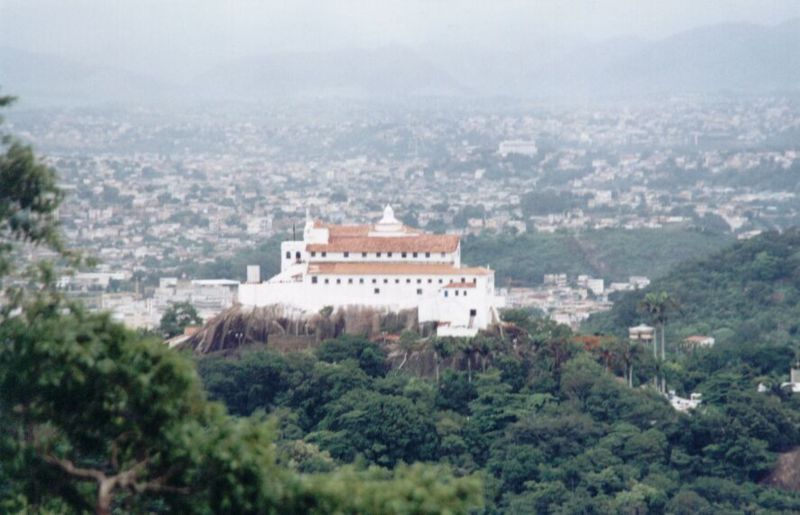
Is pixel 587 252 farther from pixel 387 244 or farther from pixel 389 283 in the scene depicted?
pixel 389 283

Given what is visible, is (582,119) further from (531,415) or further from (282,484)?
(282,484)

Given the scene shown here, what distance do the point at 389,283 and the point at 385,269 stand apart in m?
0.28

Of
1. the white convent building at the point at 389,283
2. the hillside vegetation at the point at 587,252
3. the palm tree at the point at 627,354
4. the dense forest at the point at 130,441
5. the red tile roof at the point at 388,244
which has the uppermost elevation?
the dense forest at the point at 130,441

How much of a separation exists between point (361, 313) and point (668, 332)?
19.6 m

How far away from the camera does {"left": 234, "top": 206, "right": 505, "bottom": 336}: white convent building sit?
156ft

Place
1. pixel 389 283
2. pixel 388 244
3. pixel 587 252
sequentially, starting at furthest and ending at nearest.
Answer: pixel 587 252 < pixel 388 244 < pixel 389 283

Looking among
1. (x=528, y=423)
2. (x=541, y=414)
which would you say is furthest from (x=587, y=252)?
(x=528, y=423)

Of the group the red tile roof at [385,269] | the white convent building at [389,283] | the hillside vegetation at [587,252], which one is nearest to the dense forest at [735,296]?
the white convent building at [389,283]

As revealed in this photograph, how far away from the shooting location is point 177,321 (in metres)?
54.5

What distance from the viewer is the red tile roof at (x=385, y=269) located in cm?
4766

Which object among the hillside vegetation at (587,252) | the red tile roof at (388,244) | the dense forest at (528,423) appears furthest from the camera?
the hillside vegetation at (587,252)

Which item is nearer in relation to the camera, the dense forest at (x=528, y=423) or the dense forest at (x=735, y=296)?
the dense forest at (x=528, y=423)

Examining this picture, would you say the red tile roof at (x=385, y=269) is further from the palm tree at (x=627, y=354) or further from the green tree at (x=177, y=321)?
the green tree at (x=177, y=321)

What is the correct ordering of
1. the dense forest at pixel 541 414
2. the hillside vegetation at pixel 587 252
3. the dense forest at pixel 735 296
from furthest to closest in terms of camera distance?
the hillside vegetation at pixel 587 252, the dense forest at pixel 735 296, the dense forest at pixel 541 414
